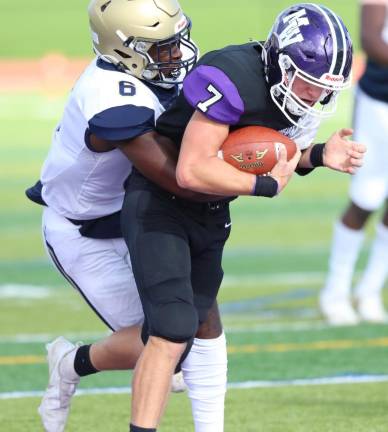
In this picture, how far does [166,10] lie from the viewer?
4.62 m

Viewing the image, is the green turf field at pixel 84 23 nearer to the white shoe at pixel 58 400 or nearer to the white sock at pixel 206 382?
the white shoe at pixel 58 400

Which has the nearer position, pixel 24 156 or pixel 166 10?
pixel 166 10

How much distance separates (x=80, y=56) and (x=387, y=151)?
22803mm

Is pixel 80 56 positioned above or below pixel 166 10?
below

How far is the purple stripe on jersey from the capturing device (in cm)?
408

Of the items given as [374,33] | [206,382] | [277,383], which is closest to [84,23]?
[374,33]

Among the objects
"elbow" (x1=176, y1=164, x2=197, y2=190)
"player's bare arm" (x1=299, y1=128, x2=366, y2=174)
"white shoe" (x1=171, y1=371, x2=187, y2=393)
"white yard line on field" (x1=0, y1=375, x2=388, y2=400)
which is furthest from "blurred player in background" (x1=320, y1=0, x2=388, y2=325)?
"elbow" (x1=176, y1=164, x2=197, y2=190)

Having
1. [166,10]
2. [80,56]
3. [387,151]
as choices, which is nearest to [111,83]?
[166,10]

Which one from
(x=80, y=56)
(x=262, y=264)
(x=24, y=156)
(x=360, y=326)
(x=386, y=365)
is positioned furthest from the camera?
(x=80, y=56)

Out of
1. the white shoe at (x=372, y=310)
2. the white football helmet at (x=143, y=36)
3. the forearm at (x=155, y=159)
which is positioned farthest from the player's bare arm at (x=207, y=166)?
the white shoe at (x=372, y=310)

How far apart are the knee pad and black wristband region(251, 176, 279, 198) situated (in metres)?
0.46

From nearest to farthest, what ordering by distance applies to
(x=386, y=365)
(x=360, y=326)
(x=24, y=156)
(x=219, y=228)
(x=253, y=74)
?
(x=253, y=74), (x=219, y=228), (x=386, y=365), (x=360, y=326), (x=24, y=156)

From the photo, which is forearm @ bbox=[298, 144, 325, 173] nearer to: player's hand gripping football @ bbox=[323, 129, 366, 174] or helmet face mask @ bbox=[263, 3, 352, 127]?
player's hand gripping football @ bbox=[323, 129, 366, 174]

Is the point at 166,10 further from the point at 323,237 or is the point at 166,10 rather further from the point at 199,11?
the point at 199,11
